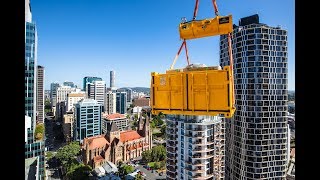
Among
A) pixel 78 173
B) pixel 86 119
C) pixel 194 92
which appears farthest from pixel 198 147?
pixel 86 119

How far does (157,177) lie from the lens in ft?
148

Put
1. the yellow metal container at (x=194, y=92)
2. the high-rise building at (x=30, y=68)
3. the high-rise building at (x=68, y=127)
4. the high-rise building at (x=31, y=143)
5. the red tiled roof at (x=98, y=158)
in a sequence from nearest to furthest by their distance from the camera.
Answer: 1. the yellow metal container at (x=194, y=92)
2. the high-rise building at (x=31, y=143)
3. the high-rise building at (x=30, y=68)
4. the red tiled roof at (x=98, y=158)
5. the high-rise building at (x=68, y=127)

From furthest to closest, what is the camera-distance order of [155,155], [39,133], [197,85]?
[155,155]
[39,133]
[197,85]

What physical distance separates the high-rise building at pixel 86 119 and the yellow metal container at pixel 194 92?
58632 mm

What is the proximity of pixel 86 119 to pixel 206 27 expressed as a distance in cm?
6091

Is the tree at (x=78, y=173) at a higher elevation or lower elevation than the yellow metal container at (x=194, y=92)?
lower

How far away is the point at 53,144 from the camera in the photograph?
67.7 meters

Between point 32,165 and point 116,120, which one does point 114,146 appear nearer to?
point 32,165

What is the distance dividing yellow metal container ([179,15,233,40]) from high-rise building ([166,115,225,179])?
716 inches

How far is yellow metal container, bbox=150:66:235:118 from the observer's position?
6.13 metres

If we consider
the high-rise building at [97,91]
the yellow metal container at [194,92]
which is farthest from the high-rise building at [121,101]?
the yellow metal container at [194,92]

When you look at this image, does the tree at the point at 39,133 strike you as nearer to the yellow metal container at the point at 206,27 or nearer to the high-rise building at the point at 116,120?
the high-rise building at the point at 116,120

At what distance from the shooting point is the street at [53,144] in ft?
155
